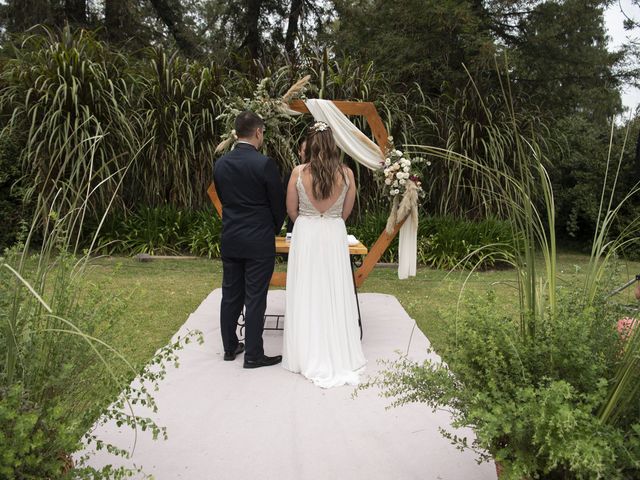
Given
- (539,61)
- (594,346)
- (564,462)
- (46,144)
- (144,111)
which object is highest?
(539,61)

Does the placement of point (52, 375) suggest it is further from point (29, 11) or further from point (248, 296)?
point (29, 11)

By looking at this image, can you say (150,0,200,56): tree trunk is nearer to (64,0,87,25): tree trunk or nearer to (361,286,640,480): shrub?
(64,0,87,25): tree trunk

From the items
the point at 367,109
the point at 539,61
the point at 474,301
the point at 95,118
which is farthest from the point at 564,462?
the point at 539,61

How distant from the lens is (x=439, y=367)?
1928mm

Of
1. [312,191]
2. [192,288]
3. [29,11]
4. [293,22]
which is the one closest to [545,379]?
[312,191]

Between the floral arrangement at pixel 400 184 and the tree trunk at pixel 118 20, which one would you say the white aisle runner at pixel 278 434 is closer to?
the floral arrangement at pixel 400 184

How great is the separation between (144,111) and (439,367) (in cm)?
678

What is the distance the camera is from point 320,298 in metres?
3.62

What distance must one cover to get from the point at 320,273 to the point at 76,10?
463 inches

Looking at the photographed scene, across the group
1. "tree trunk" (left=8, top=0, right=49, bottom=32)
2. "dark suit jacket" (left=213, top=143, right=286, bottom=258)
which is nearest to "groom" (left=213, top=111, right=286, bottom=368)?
"dark suit jacket" (left=213, top=143, right=286, bottom=258)

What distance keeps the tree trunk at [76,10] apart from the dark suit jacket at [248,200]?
1091cm

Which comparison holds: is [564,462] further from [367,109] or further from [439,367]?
[367,109]

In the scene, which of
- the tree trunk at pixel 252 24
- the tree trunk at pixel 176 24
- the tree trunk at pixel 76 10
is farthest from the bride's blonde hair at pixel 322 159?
the tree trunk at pixel 176 24

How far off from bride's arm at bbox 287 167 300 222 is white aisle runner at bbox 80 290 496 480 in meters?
1.03
